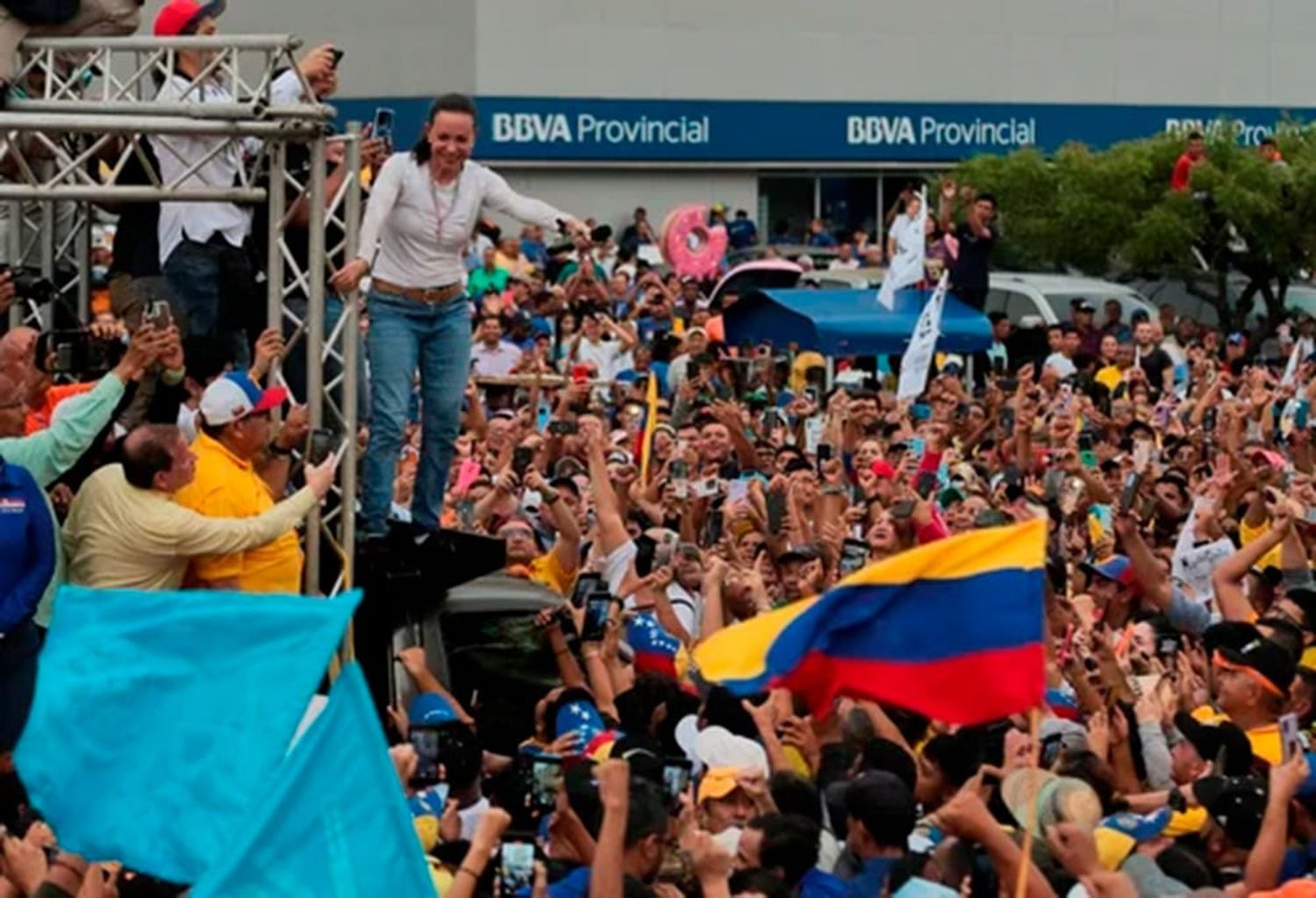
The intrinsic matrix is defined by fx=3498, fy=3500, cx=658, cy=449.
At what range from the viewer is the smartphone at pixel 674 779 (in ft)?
33.0

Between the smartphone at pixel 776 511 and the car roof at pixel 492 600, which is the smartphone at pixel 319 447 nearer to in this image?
the car roof at pixel 492 600

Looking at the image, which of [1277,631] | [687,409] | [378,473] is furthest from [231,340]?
[687,409]

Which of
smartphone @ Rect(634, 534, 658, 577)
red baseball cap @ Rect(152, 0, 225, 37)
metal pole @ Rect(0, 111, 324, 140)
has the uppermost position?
red baseball cap @ Rect(152, 0, 225, 37)

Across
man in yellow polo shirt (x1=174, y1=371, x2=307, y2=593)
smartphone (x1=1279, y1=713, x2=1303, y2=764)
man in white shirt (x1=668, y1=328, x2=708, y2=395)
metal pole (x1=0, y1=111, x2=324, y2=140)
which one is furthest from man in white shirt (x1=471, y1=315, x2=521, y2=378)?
smartphone (x1=1279, y1=713, x2=1303, y2=764)

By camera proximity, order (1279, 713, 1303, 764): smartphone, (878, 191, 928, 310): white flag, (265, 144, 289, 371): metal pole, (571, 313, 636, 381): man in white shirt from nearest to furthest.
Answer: (1279, 713, 1303, 764): smartphone
(265, 144, 289, 371): metal pole
(878, 191, 928, 310): white flag
(571, 313, 636, 381): man in white shirt

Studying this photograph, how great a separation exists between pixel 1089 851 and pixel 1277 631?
381 centimetres

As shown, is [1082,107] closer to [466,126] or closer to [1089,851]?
[466,126]

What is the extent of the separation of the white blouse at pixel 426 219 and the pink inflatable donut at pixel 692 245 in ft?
69.4

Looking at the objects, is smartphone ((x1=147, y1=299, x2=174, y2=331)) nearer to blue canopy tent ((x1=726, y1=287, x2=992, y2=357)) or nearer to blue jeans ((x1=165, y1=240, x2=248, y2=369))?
blue jeans ((x1=165, y1=240, x2=248, y2=369))

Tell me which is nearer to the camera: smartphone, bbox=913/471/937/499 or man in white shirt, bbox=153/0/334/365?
man in white shirt, bbox=153/0/334/365

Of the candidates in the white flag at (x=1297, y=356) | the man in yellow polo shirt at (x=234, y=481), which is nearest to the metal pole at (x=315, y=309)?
the man in yellow polo shirt at (x=234, y=481)

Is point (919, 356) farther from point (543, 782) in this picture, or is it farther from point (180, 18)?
point (543, 782)

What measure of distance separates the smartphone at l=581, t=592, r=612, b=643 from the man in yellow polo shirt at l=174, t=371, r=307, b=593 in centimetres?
132

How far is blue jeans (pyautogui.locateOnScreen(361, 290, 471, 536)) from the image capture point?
45.3ft
